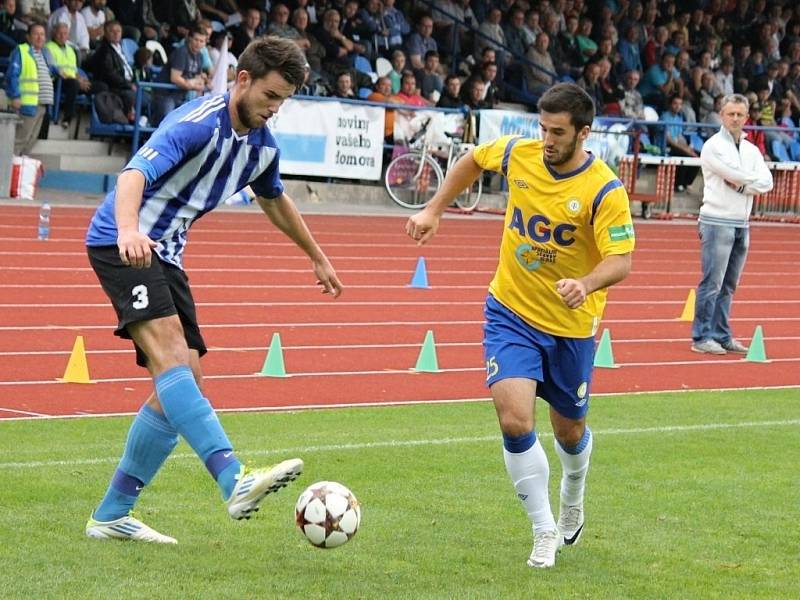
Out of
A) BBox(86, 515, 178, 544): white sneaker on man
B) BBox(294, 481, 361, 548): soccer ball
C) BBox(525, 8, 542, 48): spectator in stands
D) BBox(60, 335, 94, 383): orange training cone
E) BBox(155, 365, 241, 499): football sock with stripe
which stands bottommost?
BBox(60, 335, 94, 383): orange training cone

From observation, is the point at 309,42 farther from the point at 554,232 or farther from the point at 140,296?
the point at 140,296

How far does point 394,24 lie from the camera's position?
27.3m

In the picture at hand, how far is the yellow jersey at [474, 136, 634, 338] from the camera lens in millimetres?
6316

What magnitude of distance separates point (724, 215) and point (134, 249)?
8.89m

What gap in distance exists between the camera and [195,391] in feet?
18.9

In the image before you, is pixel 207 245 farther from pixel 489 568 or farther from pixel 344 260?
pixel 489 568

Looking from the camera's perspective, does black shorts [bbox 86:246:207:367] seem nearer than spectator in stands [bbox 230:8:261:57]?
Yes

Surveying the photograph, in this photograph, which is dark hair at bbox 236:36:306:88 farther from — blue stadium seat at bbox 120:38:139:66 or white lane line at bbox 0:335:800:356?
blue stadium seat at bbox 120:38:139:66

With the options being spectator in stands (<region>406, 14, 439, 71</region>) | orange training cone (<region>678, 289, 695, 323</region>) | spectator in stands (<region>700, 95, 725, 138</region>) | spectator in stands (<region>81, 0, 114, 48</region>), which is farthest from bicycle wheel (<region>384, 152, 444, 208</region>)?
orange training cone (<region>678, 289, 695, 323</region>)

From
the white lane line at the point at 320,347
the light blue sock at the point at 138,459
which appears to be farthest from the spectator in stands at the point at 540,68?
the light blue sock at the point at 138,459

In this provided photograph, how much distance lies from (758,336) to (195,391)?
8.81 meters

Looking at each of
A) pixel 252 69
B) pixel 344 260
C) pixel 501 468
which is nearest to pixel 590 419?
pixel 501 468

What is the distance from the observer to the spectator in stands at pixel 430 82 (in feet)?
86.8

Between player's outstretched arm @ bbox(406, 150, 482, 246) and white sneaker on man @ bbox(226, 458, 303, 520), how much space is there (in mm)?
1491
